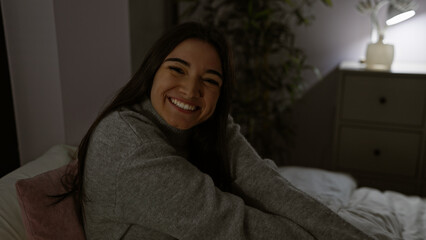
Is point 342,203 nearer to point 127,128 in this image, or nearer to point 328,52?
point 127,128

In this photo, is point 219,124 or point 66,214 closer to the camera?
point 66,214

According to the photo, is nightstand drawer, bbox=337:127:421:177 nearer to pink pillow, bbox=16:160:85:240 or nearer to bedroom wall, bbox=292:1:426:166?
bedroom wall, bbox=292:1:426:166

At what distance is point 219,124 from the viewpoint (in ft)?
3.92

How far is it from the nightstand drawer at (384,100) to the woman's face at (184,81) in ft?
4.82

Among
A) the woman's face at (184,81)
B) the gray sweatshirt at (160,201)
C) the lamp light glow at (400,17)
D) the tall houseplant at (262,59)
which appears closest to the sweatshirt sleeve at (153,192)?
the gray sweatshirt at (160,201)

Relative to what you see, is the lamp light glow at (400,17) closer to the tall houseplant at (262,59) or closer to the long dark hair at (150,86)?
the tall houseplant at (262,59)

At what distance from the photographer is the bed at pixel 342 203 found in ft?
3.59

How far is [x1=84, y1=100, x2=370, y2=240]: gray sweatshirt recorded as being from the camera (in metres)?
0.91

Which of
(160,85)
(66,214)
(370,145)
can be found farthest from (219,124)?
(370,145)

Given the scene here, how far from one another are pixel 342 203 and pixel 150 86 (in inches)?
33.0

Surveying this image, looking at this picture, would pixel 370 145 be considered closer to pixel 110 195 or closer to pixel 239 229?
pixel 239 229

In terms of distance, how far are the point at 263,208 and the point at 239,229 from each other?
0.20 metres

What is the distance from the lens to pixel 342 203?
1.49m

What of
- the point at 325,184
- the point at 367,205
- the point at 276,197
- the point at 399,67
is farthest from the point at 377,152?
the point at 276,197
